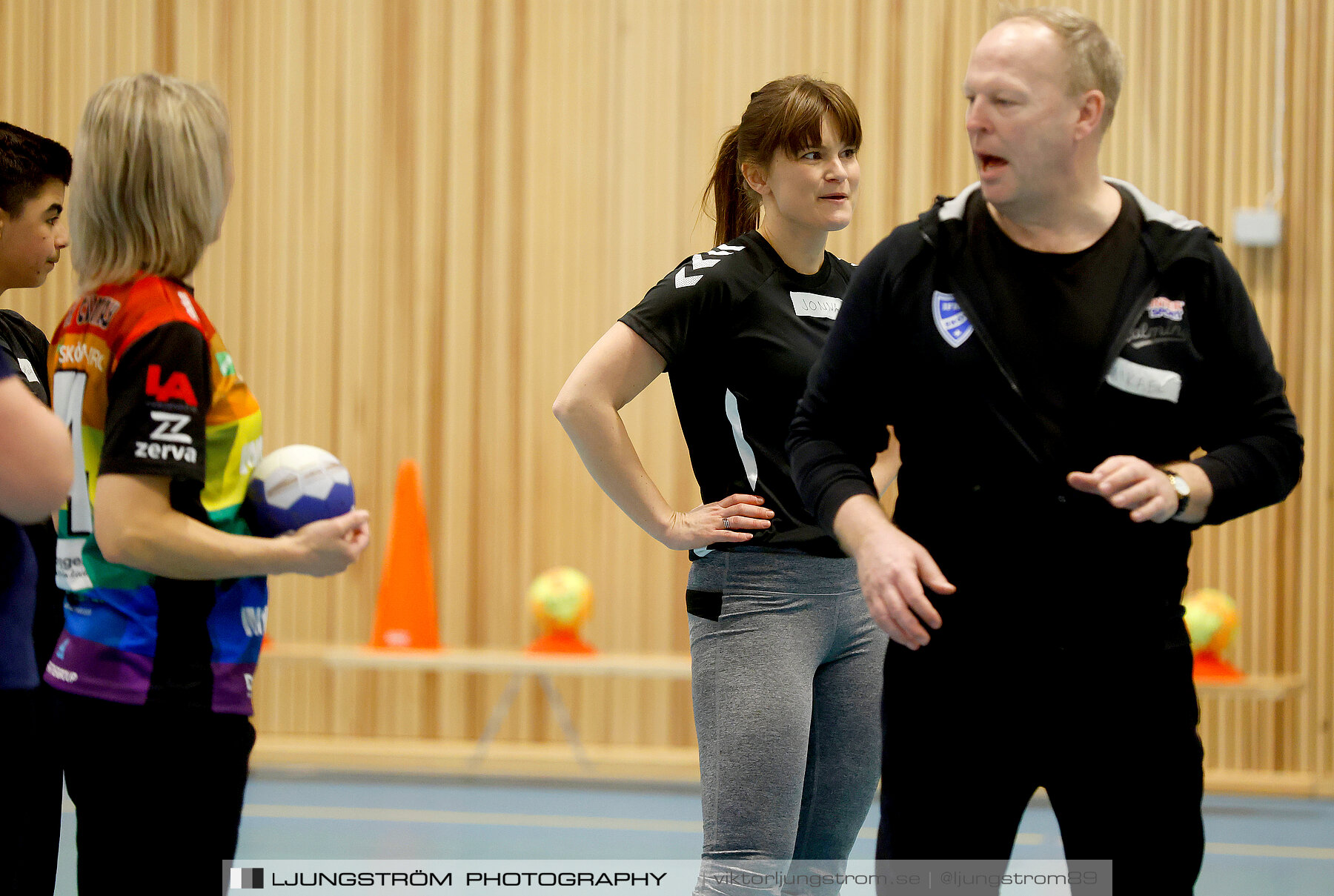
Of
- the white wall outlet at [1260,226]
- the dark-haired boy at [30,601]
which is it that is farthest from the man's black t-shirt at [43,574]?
the white wall outlet at [1260,226]

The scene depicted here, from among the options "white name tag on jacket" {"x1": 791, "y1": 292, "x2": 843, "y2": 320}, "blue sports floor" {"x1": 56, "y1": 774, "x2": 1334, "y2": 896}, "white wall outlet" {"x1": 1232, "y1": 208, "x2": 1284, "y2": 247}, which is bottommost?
"blue sports floor" {"x1": 56, "y1": 774, "x2": 1334, "y2": 896}

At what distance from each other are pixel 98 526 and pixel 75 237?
417mm

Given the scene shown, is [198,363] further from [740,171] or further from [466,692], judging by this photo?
[466,692]

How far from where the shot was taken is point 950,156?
5633 millimetres

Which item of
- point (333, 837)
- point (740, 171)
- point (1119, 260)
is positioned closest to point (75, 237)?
point (740, 171)

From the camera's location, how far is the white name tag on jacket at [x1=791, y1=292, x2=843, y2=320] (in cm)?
234

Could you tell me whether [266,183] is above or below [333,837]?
above

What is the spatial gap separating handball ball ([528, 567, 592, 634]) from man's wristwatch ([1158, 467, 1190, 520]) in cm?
400

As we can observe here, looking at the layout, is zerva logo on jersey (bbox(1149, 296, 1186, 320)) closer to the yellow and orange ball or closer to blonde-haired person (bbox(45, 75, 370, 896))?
blonde-haired person (bbox(45, 75, 370, 896))

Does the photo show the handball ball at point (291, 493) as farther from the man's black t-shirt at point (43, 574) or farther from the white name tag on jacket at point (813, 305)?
the white name tag on jacket at point (813, 305)

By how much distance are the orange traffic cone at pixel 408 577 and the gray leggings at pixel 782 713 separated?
135 inches

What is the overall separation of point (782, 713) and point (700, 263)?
33.2 inches

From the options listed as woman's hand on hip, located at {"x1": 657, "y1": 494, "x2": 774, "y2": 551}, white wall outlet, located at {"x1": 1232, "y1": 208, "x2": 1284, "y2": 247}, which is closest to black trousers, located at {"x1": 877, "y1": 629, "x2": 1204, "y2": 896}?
woman's hand on hip, located at {"x1": 657, "y1": 494, "x2": 774, "y2": 551}

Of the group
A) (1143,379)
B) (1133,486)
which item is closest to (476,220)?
(1143,379)
